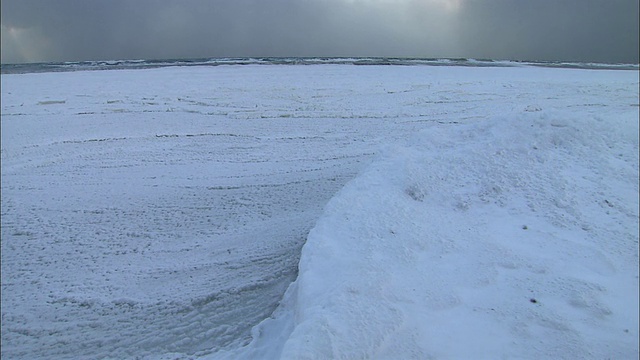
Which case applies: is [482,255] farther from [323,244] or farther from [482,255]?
[323,244]

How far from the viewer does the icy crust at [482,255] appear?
2143 mm

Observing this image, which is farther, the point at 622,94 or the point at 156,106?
the point at 622,94

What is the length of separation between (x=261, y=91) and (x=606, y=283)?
8.15 meters

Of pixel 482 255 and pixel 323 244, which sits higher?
pixel 323 244

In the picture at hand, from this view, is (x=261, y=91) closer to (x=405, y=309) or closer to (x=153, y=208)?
(x=153, y=208)

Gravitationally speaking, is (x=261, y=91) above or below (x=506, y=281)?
above

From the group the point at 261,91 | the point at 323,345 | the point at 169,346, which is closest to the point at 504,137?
the point at 323,345

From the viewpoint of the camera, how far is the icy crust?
2.14 metres

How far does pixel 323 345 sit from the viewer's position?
2004 millimetres

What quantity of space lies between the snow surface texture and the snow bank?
0.01m

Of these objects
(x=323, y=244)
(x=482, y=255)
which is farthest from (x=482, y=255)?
(x=323, y=244)

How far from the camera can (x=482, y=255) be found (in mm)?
2752

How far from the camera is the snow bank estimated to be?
214 cm

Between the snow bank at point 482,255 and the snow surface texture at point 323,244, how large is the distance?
12mm
